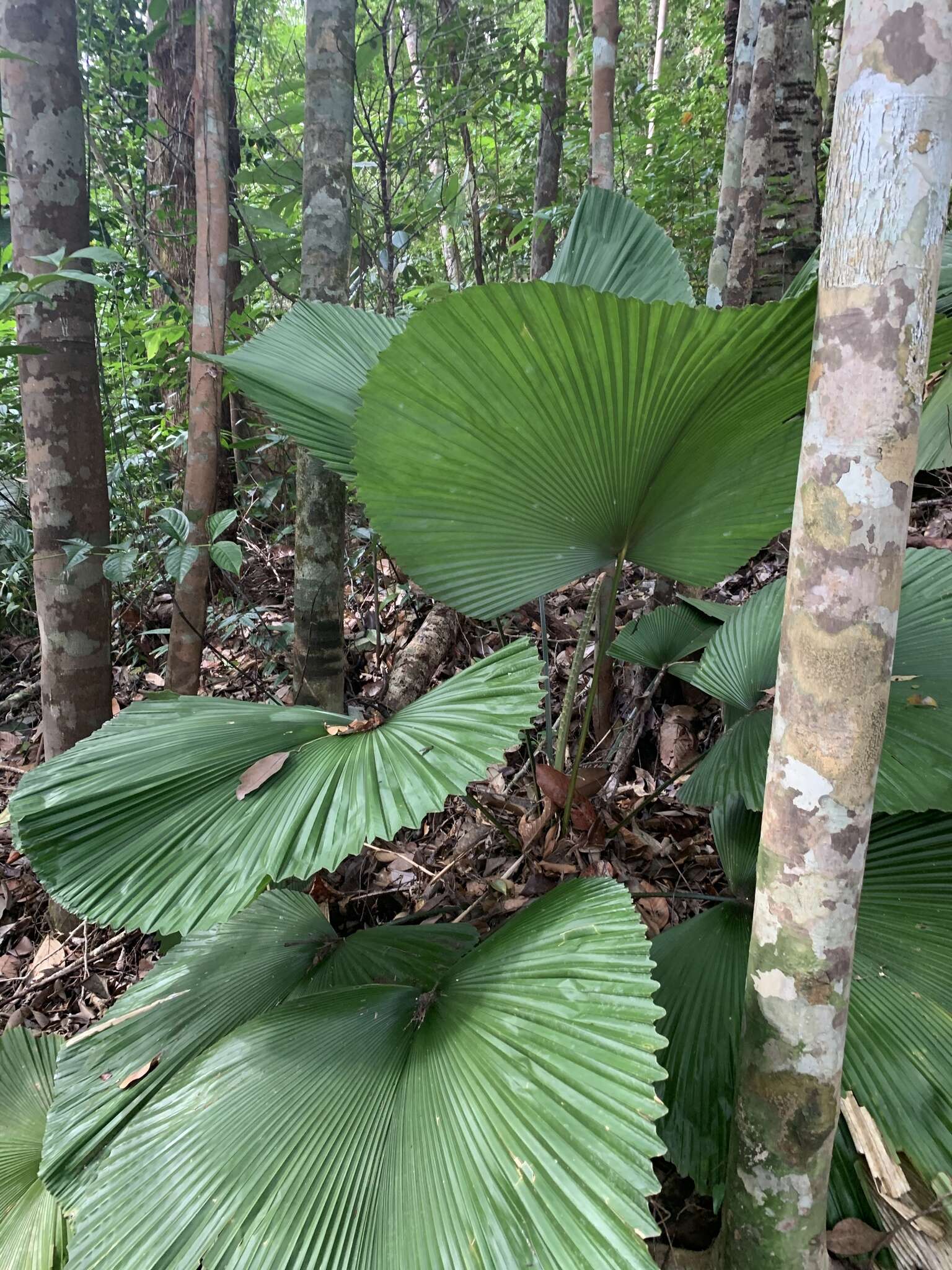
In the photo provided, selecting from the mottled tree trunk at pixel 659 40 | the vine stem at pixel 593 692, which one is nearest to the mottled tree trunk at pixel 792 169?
the vine stem at pixel 593 692

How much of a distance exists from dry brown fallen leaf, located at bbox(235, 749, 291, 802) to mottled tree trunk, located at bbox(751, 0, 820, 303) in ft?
11.9

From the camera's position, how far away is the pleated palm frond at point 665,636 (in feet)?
6.39

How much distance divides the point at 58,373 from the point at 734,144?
266 cm

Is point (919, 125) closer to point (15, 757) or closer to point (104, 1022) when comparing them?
point (104, 1022)

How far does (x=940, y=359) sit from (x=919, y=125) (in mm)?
503

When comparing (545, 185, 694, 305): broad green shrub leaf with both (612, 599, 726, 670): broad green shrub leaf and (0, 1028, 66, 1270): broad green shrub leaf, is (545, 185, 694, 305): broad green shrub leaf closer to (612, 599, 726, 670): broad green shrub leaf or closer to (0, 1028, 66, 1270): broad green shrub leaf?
(612, 599, 726, 670): broad green shrub leaf

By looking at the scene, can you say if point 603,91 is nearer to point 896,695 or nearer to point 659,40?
point 896,695

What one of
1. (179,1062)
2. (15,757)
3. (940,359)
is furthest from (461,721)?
(15,757)

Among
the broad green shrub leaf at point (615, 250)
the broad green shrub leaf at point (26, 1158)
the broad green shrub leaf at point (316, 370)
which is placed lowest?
the broad green shrub leaf at point (26, 1158)

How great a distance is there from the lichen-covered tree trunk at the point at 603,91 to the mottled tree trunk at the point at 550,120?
0.90 m

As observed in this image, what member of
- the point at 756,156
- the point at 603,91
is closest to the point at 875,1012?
the point at 603,91

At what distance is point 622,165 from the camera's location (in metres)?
6.14

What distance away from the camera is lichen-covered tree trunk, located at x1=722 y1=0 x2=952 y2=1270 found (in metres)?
0.71

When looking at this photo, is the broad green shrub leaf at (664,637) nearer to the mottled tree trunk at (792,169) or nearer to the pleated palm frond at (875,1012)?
the pleated palm frond at (875,1012)
